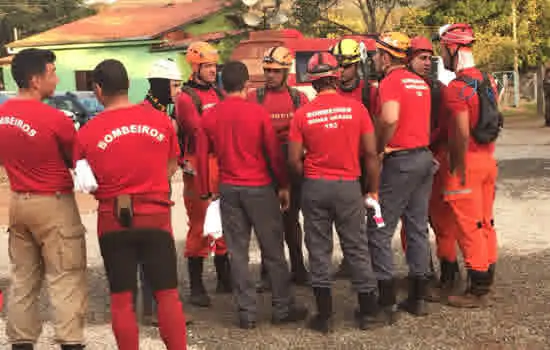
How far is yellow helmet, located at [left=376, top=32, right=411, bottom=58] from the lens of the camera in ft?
19.3

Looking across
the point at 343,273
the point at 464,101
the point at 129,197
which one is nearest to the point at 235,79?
the point at 129,197

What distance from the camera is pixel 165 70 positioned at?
20.3ft

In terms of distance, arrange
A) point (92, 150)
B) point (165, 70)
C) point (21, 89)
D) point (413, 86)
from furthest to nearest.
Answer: point (165, 70)
point (413, 86)
point (21, 89)
point (92, 150)

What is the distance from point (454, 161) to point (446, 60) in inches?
34.6

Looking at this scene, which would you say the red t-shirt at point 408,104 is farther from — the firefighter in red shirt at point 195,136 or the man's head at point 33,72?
the man's head at point 33,72

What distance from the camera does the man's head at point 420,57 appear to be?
6.11m

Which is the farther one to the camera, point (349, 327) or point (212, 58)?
point (212, 58)

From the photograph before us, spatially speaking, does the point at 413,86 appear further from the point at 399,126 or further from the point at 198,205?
the point at 198,205

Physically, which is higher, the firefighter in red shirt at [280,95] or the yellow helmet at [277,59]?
the yellow helmet at [277,59]

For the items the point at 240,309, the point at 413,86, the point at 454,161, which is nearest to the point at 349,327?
the point at 240,309

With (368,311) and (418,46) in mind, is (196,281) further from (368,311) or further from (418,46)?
(418,46)

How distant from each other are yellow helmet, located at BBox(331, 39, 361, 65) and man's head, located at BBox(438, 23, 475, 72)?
0.77 meters

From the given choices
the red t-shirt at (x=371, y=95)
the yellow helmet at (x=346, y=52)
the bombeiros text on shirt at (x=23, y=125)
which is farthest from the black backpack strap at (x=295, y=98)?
the bombeiros text on shirt at (x=23, y=125)

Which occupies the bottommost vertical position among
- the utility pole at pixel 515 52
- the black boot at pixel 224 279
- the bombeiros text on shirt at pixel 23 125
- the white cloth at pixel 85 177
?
the utility pole at pixel 515 52
